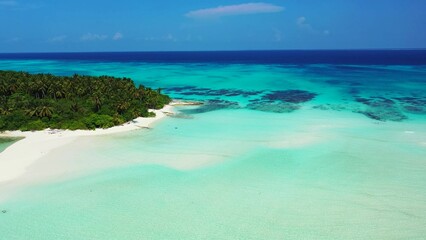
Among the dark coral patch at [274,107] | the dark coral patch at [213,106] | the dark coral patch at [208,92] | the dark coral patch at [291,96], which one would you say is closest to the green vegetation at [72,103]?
the dark coral patch at [213,106]

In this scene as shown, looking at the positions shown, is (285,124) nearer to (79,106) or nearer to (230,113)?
(230,113)

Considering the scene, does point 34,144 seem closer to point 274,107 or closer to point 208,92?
point 274,107

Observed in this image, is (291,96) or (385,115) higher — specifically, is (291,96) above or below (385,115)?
above

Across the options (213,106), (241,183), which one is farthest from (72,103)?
(241,183)

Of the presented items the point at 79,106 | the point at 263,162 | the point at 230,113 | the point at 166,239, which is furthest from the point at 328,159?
the point at 79,106

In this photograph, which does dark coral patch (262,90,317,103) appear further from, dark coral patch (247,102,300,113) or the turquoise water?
the turquoise water

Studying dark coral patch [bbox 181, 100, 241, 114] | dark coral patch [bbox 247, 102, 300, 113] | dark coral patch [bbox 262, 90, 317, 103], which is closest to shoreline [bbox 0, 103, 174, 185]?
dark coral patch [bbox 181, 100, 241, 114]
